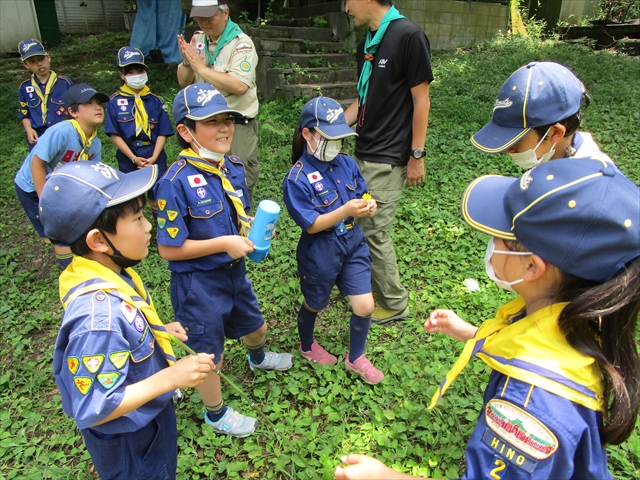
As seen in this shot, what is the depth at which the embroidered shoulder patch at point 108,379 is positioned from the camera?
1427 mm

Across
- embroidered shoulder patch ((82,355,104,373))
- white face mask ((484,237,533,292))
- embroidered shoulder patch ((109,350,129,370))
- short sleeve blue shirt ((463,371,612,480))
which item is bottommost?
embroidered shoulder patch ((109,350,129,370))

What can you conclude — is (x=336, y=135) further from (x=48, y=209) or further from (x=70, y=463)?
(x=70, y=463)

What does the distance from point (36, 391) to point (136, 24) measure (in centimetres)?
1127

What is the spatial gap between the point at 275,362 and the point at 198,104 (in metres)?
1.76

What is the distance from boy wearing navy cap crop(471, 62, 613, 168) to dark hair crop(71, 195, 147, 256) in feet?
5.33

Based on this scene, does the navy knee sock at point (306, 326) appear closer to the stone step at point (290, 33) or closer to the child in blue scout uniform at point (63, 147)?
the child in blue scout uniform at point (63, 147)

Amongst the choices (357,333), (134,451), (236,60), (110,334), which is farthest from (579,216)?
(236,60)

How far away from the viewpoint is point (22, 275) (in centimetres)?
432

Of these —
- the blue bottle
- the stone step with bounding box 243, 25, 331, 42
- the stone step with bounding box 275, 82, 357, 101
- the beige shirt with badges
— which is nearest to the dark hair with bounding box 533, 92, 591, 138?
the blue bottle

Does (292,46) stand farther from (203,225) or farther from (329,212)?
(203,225)

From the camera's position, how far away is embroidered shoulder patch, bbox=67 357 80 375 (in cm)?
141

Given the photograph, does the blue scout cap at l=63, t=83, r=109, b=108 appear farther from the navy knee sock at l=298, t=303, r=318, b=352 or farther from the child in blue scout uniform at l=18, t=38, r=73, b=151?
the navy knee sock at l=298, t=303, r=318, b=352

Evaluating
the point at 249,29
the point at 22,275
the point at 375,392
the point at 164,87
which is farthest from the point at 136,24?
the point at 375,392

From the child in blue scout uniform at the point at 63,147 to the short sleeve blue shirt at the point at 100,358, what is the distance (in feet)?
7.43
